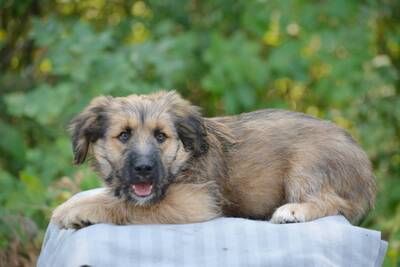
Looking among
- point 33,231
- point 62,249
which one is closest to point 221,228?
point 62,249

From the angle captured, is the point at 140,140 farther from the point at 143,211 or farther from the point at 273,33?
the point at 273,33

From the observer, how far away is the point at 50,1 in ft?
34.1

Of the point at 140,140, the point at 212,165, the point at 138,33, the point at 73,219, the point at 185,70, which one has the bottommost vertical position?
the point at 185,70

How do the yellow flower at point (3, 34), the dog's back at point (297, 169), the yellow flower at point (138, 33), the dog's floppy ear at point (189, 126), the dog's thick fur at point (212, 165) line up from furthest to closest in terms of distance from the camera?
the yellow flower at point (3, 34) → the yellow flower at point (138, 33) → the dog's back at point (297, 169) → the dog's floppy ear at point (189, 126) → the dog's thick fur at point (212, 165)

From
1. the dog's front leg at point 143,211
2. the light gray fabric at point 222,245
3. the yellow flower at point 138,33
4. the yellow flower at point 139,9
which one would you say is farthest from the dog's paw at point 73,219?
the yellow flower at point 139,9

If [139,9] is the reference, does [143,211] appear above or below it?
below

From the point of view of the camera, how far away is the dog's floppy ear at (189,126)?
17.7ft

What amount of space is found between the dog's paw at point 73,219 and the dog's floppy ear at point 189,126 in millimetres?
757

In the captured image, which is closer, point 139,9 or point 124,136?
point 124,136

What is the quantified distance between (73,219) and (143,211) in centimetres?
41

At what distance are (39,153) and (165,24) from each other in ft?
6.80

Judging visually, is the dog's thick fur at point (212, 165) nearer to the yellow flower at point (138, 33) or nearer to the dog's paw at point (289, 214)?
the dog's paw at point (289, 214)

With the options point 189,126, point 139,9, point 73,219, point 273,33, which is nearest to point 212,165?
point 189,126

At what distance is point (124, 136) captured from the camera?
5.31 meters
